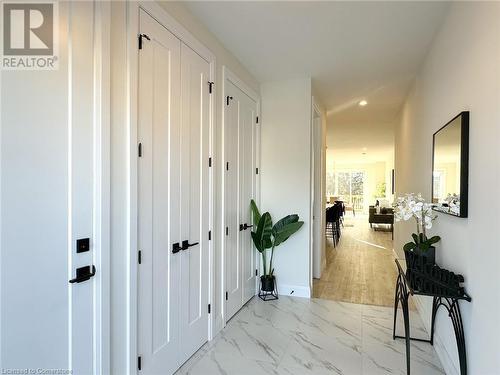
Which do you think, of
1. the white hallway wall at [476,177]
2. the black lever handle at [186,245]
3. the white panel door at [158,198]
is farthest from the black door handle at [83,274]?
the white hallway wall at [476,177]

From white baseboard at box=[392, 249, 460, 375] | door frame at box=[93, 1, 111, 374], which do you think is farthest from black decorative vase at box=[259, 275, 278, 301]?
door frame at box=[93, 1, 111, 374]

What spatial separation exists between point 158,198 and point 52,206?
0.74 meters

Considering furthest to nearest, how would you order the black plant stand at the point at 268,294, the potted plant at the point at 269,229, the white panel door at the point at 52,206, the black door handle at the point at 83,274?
the black plant stand at the point at 268,294
the potted plant at the point at 269,229
the black door handle at the point at 83,274
the white panel door at the point at 52,206

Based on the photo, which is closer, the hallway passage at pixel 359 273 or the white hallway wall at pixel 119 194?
the white hallway wall at pixel 119 194

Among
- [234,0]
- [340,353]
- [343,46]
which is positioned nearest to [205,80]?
[234,0]

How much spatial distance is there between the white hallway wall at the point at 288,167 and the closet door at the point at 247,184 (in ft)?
0.91

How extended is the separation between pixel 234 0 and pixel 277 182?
2270 mm

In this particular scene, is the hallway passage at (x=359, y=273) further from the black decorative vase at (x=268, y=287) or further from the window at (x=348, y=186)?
the window at (x=348, y=186)

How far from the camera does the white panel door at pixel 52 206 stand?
1.23 metres

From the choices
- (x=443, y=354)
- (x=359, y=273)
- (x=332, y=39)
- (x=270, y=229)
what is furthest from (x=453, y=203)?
(x=359, y=273)

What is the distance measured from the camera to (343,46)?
297 cm

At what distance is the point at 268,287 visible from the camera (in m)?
3.86

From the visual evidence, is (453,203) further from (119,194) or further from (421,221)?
(119,194)

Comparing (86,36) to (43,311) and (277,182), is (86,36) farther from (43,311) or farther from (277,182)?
(277,182)
